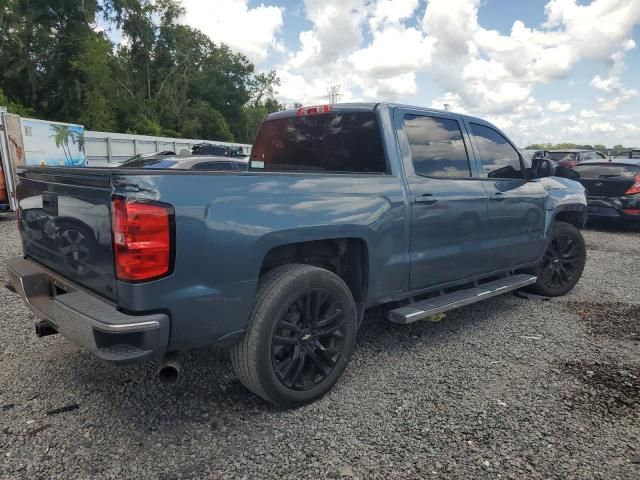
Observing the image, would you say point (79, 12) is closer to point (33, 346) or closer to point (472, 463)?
point (33, 346)

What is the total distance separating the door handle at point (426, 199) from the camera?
135 inches

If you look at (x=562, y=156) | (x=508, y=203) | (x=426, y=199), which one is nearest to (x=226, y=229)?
(x=426, y=199)

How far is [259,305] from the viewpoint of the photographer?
2.62 meters

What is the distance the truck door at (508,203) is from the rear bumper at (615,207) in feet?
19.4

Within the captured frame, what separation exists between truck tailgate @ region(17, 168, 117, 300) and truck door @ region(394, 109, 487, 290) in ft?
6.66

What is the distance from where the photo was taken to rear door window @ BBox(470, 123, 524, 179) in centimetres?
423

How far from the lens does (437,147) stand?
Result: 12.4 feet

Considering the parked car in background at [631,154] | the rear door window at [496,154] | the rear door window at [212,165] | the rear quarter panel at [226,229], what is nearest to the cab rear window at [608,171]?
the parked car in background at [631,154]

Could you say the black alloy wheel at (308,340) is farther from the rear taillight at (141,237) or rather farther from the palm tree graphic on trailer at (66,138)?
the palm tree graphic on trailer at (66,138)

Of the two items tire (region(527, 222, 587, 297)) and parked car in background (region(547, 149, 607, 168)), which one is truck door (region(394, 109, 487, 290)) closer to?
tire (region(527, 222, 587, 297))

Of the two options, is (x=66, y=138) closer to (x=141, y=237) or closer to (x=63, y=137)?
(x=63, y=137)

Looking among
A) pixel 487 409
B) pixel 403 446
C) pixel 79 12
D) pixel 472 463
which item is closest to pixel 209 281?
pixel 403 446

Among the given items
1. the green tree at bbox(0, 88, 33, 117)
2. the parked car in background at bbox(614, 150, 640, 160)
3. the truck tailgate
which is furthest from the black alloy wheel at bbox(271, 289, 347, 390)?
the green tree at bbox(0, 88, 33, 117)

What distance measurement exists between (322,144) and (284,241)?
1.44 metres
